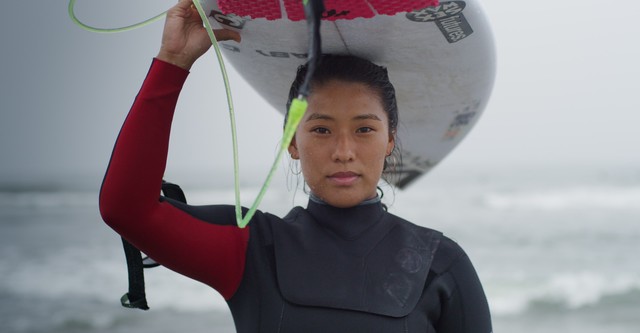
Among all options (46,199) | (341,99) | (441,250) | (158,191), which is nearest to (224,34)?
(341,99)

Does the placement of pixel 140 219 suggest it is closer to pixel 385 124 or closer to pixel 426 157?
pixel 385 124

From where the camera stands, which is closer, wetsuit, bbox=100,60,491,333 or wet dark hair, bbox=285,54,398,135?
wetsuit, bbox=100,60,491,333

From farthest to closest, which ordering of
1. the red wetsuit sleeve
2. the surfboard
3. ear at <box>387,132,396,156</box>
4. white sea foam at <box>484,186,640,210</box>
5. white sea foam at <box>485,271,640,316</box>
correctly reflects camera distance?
white sea foam at <box>484,186,640,210</box>
white sea foam at <box>485,271,640,316</box>
ear at <box>387,132,396,156</box>
the surfboard
the red wetsuit sleeve

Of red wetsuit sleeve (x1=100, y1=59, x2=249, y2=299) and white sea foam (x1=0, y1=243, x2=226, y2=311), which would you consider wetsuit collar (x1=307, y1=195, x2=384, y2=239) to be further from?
white sea foam (x1=0, y1=243, x2=226, y2=311)

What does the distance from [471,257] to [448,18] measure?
31.5 ft

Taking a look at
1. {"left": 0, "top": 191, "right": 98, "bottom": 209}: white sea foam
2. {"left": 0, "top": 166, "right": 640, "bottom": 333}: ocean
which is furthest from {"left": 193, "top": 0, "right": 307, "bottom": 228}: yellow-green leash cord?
{"left": 0, "top": 191, "right": 98, "bottom": 209}: white sea foam

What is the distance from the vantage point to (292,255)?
1.58m

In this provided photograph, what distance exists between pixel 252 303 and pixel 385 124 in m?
0.48

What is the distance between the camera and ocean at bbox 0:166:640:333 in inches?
301

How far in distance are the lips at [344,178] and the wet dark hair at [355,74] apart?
18cm

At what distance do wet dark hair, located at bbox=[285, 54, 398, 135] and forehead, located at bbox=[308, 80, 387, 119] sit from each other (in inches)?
0.5

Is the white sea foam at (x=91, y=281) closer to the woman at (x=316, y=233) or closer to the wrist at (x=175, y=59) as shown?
the woman at (x=316, y=233)

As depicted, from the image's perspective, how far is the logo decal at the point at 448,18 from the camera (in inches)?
62.6

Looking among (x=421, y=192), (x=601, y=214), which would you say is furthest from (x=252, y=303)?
(x=421, y=192)
